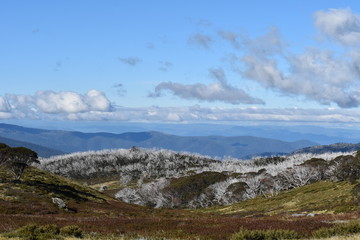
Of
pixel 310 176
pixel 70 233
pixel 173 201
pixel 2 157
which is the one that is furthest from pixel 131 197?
pixel 70 233

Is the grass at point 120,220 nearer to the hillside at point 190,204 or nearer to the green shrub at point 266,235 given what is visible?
the hillside at point 190,204

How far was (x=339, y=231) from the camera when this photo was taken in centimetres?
1894

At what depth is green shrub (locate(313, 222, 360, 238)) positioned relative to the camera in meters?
18.3

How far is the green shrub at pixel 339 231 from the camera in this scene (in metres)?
18.3

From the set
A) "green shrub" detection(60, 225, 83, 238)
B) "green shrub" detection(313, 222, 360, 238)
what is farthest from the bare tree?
"green shrub" detection(313, 222, 360, 238)

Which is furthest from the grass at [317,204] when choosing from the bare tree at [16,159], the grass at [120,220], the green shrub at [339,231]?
the bare tree at [16,159]

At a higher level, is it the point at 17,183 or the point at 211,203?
the point at 17,183

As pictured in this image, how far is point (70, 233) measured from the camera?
19.3 metres

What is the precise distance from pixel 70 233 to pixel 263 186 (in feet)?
475

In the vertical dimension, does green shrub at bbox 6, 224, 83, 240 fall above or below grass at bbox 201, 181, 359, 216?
above

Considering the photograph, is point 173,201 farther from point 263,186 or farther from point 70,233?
point 70,233

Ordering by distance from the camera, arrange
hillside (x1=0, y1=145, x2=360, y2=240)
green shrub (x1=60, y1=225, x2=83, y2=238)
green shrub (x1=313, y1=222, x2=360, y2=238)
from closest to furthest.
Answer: green shrub (x1=313, y1=222, x2=360, y2=238)
green shrub (x1=60, y1=225, x2=83, y2=238)
hillside (x1=0, y1=145, x2=360, y2=240)

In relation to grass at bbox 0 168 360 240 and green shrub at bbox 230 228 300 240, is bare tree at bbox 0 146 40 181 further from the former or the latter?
green shrub at bbox 230 228 300 240

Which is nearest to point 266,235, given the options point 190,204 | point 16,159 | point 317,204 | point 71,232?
point 71,232
